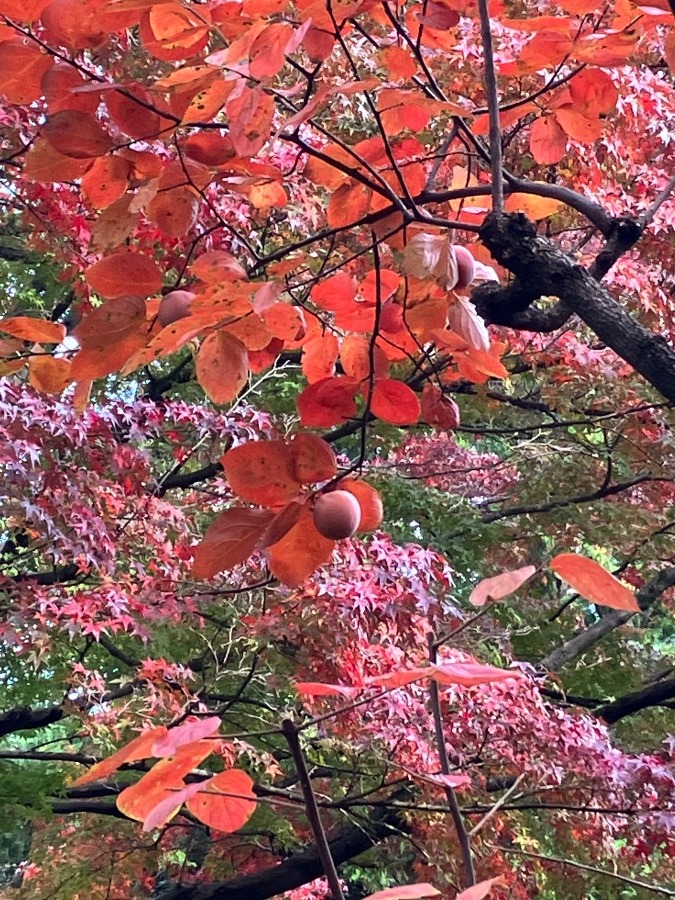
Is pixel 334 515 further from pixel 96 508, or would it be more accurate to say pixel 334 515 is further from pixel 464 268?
pixel 96 508

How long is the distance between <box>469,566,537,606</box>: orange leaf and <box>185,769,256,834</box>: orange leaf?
17 centimetres

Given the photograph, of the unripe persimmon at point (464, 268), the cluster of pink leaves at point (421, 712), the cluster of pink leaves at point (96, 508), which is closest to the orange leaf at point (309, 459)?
the unripe persimmon at point (464, 268)

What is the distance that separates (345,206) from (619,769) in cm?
213

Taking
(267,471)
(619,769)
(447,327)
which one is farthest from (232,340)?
(619,769)

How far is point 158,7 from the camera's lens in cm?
61

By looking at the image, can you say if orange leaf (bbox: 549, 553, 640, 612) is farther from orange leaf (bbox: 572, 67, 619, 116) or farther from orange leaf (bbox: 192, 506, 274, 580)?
orange leaf (bbox: 572, 67, 619, 116)

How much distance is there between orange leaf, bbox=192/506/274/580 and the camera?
62cm

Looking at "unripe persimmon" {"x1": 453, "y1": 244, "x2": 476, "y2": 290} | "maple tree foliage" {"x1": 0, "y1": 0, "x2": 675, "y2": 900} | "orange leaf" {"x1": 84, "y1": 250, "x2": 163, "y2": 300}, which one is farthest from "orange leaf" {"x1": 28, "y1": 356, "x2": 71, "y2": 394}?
"unripe persimmon" {"x1": 453, "y1": 244, "x2": 476, "y2": 290}

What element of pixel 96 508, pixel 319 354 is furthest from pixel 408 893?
pixel 96 508

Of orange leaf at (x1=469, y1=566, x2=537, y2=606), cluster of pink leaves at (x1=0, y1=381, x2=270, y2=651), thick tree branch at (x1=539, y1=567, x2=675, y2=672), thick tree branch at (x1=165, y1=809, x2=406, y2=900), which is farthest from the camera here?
thick tree branch at (x1=539, y1=567, x2=675, y2=672)

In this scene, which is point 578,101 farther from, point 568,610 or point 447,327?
point 568,610

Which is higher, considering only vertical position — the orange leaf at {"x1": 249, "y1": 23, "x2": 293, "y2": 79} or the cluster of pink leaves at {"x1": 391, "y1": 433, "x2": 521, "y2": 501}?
the cluster of pink leaves at {"x1": 391, "y1": 433, "x2": 521, "y2": 501}

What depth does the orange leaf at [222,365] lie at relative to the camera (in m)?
0.66

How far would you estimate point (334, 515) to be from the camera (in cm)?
65
